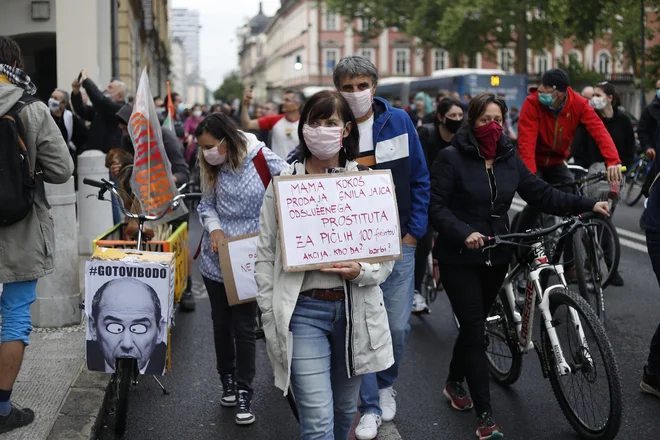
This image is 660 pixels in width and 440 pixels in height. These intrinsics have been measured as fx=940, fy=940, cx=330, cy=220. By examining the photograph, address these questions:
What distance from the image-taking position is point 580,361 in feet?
16.0

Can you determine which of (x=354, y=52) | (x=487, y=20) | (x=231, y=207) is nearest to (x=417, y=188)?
(x=231, y=207)

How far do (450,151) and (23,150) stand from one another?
2176mm

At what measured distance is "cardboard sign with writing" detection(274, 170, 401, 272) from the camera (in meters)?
3.62

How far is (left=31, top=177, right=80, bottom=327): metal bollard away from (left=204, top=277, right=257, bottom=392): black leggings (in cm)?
194

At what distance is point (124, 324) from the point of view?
194 inches

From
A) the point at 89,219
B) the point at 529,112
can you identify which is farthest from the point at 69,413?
the point at 89,219

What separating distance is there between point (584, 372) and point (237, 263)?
1.92 m

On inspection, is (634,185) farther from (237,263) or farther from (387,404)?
(237,263)

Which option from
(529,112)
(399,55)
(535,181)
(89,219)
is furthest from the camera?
(399,55)

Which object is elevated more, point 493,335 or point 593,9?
point 593,9

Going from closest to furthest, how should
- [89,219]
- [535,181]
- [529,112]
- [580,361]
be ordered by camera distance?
1. [580,361]
2. [535,181]
3. [529,112]
4. [89,219]

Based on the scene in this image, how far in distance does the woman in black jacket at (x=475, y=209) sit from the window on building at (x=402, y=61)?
85515 mm

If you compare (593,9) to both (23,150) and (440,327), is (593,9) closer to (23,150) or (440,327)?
(440,327)

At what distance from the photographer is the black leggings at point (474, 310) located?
485 centimetres
